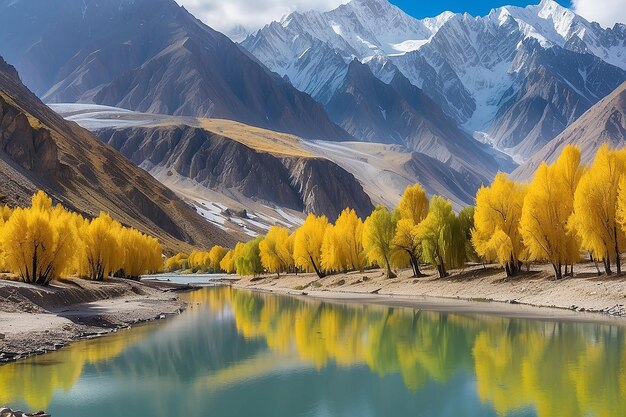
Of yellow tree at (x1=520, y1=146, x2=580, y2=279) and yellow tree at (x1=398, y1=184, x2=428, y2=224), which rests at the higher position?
yellow tree at (x1=398, y1=184, x2=428, y2=224)

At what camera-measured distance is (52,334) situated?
40.6m

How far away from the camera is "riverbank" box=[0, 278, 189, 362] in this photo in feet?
124

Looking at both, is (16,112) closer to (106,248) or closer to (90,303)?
(106,248)

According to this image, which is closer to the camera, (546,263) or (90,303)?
(90,303)

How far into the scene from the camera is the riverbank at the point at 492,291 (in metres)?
50.8

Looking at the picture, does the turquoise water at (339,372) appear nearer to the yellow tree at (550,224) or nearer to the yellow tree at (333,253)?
the yellow tree at (550,224)

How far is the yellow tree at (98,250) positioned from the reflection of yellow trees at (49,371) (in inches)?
1502

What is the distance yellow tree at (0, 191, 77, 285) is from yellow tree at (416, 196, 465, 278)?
1539 inches

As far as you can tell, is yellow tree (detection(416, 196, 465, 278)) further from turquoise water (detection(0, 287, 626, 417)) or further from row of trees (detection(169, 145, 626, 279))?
turquoise water (detection(0, 287, 626, 417))

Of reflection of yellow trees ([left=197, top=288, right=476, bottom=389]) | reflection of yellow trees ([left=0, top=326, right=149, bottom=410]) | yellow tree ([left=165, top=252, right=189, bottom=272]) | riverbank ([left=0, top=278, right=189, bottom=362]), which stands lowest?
reflection of yellow trees ([left=197, top=288, right=476, bottom=389])

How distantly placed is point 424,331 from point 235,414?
25157 mm

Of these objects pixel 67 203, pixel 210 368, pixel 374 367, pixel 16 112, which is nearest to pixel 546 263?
pixel 374 367

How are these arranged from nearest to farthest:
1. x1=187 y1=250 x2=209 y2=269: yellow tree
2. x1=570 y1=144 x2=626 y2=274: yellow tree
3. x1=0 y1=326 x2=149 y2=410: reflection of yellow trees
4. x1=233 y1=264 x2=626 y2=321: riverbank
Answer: x1=0 y1=326 x2=149 y2=410: reflection of yellow trees < x1=233 y1=264 x2=626 y2=321: riverbank < x1=570 y1=144 x2=626 y2=274: yellow tree < x1=187 y1=250 x2=209 y2=269: yellow tree

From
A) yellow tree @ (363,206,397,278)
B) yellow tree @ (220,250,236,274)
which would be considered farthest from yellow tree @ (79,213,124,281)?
Answer: yellow tree @ (220,250,236,274)
